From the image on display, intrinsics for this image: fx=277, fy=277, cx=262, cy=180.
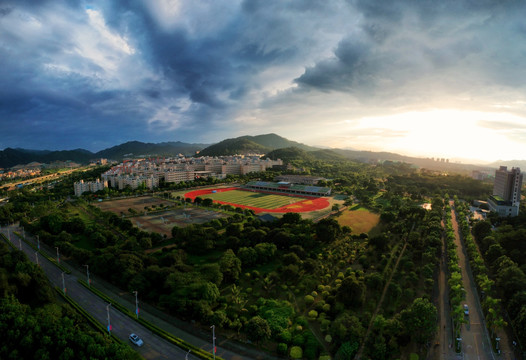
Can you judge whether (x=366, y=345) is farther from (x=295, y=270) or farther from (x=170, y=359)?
(x=170, y=359)

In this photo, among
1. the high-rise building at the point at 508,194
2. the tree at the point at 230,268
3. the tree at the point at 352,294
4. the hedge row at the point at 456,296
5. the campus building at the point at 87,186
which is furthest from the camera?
the campus building at the point at 87,186

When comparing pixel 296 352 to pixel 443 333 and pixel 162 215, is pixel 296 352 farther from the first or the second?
pixel 162 215

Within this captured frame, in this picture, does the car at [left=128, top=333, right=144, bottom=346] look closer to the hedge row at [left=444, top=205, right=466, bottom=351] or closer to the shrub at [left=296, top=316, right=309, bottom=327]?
the shrub at [left=296, top=316, right=309, bottom=327]

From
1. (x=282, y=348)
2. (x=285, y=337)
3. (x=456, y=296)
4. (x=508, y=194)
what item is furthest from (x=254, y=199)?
(x=282, y=348)

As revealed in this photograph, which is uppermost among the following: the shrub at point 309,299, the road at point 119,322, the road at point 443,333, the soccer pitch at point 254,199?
the soccer pitch at point 254,199

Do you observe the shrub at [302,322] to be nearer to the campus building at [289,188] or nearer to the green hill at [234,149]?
the campus building at [289,188]

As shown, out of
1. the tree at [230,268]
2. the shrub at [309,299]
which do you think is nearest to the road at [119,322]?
the shrub at [309,299]
